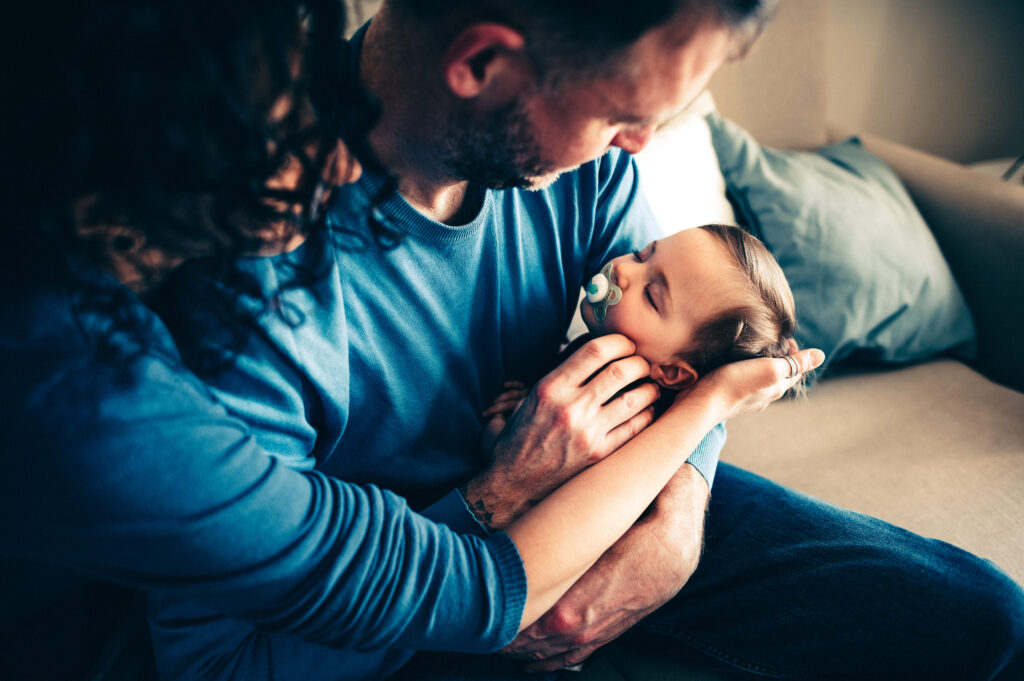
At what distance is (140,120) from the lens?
538 millimetres

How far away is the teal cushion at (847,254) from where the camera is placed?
145 centimetres

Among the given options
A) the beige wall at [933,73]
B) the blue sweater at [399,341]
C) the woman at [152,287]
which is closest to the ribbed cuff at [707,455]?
the blue sweater at [399,341]

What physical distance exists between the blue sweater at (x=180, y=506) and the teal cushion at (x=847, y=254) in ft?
3.61

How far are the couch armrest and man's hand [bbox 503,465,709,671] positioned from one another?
119 centimetres

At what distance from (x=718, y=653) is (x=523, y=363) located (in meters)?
0.56

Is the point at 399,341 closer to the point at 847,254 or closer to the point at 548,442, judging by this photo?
the point at 548,442

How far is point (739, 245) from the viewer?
1.08 metres

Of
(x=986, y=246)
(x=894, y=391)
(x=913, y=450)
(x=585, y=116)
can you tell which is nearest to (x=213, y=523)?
(x=585, y=116)

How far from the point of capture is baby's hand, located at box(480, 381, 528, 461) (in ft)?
3.30

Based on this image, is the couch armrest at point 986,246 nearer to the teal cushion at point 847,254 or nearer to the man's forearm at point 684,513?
the teal cushion at point 847,254

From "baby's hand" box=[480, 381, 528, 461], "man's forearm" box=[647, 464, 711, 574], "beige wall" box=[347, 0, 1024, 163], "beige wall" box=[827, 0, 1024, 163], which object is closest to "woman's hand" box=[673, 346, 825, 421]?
"man's forearm" box=[647, 464, 711, 574]

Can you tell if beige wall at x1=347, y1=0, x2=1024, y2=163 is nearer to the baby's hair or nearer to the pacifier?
the baby's hair

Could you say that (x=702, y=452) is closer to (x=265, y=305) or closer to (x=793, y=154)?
(x=265, y=305)

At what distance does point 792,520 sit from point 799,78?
1.37 metres
